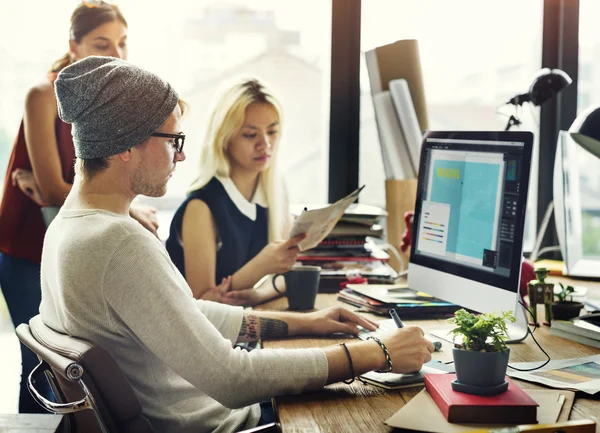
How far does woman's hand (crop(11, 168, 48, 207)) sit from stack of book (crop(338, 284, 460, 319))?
3.59 feet

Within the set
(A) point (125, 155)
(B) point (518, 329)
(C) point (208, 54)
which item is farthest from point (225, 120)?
(B) point (518, 329)

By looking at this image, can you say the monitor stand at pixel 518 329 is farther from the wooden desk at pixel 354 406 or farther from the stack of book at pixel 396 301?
the stack of book at pixel 396 301

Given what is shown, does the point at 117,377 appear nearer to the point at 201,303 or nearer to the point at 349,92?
the point at 201,303

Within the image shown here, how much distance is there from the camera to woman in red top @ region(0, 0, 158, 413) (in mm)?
2506

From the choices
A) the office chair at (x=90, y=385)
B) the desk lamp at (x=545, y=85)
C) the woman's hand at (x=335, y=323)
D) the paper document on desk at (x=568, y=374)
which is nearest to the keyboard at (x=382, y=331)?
the woman's hand at (x=335, y=323)

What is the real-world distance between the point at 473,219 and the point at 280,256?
71cm

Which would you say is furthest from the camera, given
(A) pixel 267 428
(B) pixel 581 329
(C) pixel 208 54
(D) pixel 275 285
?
(C) pixel 208 54

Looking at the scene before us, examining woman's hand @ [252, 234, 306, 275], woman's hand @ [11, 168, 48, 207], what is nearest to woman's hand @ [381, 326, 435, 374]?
woman's hand @ [252, 234, 306, 275]

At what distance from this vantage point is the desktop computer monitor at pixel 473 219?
167 centimetres

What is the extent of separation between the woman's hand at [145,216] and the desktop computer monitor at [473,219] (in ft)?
3.00

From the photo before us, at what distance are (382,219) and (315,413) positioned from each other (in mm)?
1743

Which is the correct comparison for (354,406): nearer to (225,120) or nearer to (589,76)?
(225,120)

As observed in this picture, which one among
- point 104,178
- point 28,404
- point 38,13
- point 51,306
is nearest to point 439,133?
point 104,178

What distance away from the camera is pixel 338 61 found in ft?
10.3
